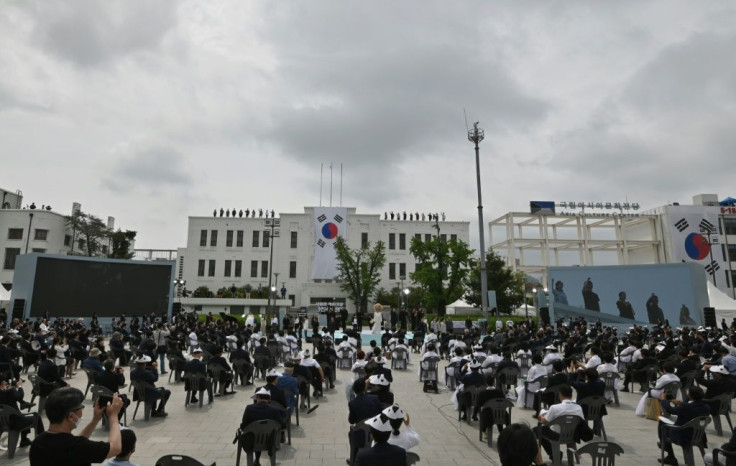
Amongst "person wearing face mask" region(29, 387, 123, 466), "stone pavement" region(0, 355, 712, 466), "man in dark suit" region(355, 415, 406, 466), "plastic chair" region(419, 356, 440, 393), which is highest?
"person wearing face mask" region(29, 387, 123, 466)

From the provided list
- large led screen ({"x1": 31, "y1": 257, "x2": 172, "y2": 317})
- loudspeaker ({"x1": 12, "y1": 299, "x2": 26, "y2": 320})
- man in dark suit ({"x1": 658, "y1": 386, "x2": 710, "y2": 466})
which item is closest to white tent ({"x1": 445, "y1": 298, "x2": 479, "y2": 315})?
large led screen ({"x1": 31, "y1": 257, "x2": 172, "y2": 317})

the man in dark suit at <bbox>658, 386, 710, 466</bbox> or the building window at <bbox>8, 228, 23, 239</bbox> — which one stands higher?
the building window at <bbox>8, 228, 23, 239</bbox>

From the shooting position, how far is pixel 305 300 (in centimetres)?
5634

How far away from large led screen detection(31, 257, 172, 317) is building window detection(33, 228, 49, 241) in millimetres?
24334

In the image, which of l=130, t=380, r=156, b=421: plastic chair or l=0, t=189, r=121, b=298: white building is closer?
l=130, t=380, r=156, b=421: plastic chair

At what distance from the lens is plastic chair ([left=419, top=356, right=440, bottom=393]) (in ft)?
45.0

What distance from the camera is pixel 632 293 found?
31.6 metres

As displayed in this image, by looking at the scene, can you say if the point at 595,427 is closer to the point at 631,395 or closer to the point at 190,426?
the point at 631,395

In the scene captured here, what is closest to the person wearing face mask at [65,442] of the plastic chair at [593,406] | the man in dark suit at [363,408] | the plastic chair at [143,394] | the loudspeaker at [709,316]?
the man in dark suit at [363,408]

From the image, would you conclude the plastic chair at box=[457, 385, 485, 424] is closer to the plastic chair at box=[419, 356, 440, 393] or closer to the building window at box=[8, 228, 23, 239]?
the plastic chair at box=[419, 356, 440, 393]

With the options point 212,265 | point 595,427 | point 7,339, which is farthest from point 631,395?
point 212,265

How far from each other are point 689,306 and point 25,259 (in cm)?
4400

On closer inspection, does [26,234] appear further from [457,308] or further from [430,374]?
[430,374]

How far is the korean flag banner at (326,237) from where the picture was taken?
54991 millimetres
